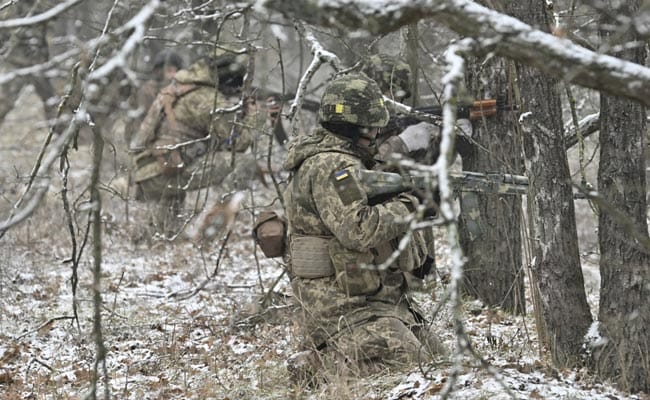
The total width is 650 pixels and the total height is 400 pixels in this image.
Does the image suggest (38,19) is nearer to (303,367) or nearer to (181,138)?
(303,367)

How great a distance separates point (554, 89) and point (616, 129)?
1.49 feet

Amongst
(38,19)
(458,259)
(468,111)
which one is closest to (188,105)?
(468,111)

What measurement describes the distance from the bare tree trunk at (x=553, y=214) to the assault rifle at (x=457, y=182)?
54 cm

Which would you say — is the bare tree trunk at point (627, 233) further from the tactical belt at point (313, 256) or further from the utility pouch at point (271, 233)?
the utility pouch at point (271, 233)

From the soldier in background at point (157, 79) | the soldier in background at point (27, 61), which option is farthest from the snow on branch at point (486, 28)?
the soldier in background at point (157, 79)

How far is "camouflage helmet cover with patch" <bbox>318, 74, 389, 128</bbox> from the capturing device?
16.0 ft

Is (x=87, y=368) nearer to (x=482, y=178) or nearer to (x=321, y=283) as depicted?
(x=321, y=283)

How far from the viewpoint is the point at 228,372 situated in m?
5.22

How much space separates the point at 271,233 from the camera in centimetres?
540

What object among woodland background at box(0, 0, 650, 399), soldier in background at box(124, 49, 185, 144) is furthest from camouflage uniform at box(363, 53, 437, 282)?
soldier in background at box(124, 49, 185, 144)

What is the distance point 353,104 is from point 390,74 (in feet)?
6.55

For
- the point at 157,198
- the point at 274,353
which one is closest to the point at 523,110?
the point at 274,353

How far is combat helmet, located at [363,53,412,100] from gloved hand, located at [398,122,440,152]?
1.33 ft

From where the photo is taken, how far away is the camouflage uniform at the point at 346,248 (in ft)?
15.7
